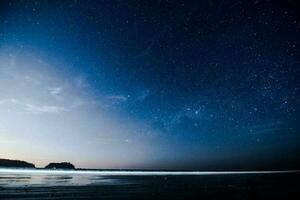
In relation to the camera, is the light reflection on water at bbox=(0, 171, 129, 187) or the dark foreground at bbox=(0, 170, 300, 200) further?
the light reflection on water at bbox=(0, 171, 129, 187)

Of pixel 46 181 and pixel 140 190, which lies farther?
pixel 46 181

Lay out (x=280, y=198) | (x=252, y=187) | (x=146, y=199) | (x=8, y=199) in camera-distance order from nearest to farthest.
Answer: (x=252, y=187)
(x=8, y=199)
(x=146, y=199)
(x=280, y=198)

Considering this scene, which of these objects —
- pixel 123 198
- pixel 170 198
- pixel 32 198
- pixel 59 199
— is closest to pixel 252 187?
pixel 170 198

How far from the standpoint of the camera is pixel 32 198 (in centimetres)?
1684

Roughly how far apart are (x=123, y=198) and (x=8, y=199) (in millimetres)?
7223

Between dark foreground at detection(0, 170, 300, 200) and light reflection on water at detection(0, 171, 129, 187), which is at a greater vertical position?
light reflection on water at detection(0, 171, 129, 187)

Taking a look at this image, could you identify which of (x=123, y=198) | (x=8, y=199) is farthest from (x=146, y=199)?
(x=8, y=199)

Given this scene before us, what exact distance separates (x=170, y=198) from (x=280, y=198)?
856 centimetres

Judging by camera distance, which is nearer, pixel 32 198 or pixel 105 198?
pixel 32 198

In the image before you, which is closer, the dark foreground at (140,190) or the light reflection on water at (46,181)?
the dark foreground at (140,190)

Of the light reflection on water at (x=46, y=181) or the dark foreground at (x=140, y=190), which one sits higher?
the light reflection on water at (x=46, y=181)

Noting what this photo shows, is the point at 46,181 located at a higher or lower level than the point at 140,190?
higher

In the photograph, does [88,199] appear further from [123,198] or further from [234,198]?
[234,198]

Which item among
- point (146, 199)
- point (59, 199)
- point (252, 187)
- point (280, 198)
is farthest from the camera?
point (280, 198)
